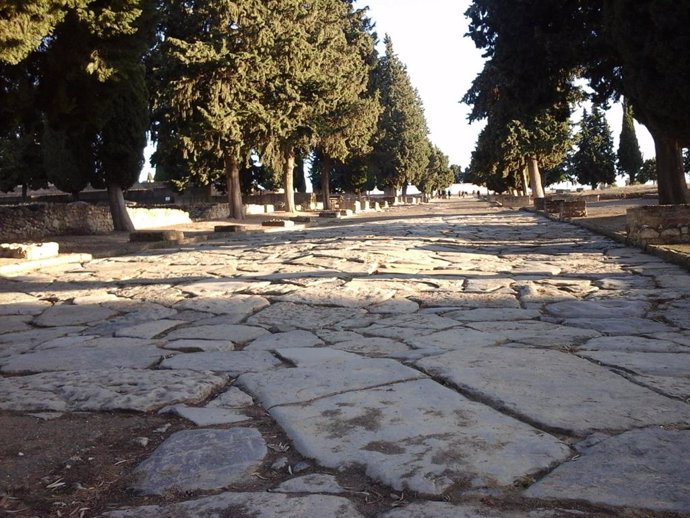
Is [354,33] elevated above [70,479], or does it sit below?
above

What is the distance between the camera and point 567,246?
10.4m

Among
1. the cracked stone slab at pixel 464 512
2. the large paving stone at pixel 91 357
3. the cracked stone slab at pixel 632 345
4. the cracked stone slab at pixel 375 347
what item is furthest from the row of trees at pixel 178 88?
the cracked stone slab at pixel 464 512

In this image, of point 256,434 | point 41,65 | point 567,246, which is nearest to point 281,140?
point 41,65

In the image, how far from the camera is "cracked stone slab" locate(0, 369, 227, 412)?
2.81 m

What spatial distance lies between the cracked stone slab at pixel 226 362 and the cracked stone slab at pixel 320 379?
147 mm

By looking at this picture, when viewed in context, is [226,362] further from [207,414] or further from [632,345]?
[632,345]

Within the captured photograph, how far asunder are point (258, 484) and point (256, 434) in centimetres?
44

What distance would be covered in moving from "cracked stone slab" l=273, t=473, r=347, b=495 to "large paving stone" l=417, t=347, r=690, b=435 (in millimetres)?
913

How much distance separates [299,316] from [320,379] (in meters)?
1.88

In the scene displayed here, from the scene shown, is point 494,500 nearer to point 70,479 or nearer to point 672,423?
point 672,423

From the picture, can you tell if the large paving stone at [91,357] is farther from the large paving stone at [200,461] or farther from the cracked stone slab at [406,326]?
the cracked stone slab at [406,326]

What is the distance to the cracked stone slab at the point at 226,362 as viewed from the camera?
3391 mm

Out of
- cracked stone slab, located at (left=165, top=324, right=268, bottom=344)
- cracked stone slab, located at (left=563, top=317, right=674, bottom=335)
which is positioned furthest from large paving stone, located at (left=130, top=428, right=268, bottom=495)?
cracked stone slab, located at (left=563, top=317, right=674, bottom=335)

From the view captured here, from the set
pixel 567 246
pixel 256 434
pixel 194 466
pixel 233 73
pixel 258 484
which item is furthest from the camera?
pixel 233 73
